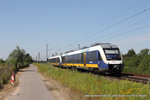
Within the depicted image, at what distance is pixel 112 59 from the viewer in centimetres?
1822

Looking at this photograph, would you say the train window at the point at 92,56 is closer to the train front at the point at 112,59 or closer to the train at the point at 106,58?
the train at the point at 106,58

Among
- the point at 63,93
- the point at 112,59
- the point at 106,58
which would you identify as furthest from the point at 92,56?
the point at 63,93

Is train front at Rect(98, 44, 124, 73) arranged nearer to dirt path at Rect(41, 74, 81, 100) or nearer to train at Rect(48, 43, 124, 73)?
train at Rect(48, 43, 124, 73)

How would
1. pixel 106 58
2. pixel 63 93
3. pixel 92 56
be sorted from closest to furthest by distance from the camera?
1. pixel 63 93
2. pixel 106 58
3. pixel 92 56

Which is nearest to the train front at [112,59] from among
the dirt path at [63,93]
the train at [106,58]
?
the train at [106,58]

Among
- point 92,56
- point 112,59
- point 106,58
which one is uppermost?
point 92,56

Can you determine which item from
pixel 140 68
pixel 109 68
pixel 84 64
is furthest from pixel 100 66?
pixel 140 68

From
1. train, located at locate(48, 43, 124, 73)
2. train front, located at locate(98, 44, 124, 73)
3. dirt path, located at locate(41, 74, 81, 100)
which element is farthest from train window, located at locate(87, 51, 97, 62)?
dirt path, located at locate(41, 74, 81, 100)

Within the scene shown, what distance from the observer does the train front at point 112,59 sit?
17.9 metres

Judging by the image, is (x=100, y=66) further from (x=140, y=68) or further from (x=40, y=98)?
(x=40, y=98)

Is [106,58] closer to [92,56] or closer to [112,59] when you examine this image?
[112,59]

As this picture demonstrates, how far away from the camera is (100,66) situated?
1909cm

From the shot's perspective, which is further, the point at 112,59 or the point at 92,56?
the point at 92,56

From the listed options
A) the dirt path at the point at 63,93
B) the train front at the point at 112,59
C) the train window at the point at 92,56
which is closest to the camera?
the dirt path at the point at 63,93
